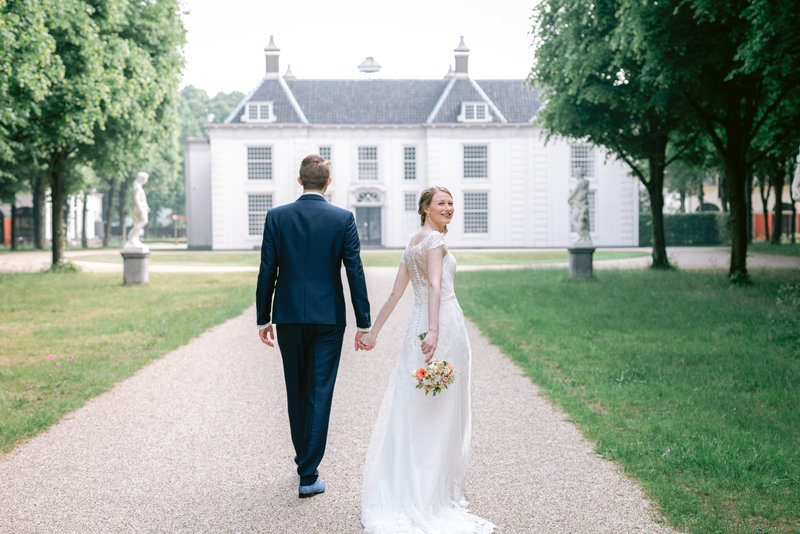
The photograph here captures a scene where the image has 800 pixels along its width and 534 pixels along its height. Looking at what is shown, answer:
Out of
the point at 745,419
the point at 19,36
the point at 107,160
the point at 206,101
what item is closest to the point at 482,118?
the point at 107,160

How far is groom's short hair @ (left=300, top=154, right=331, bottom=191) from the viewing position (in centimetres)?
455

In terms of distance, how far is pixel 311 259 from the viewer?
4.56 meters

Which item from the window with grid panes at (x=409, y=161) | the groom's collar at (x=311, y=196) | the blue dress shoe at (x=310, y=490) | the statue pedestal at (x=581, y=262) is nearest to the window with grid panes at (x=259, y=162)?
the window with grid panes at (x=409, y=161)

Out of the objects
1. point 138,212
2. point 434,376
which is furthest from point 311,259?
point 138,212

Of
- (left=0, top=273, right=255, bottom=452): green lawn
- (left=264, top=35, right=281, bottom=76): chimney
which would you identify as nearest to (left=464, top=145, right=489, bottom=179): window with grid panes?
(left=264, top=35, right=281, bottom=76): chimney

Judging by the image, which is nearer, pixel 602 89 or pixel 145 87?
pixel 602 89

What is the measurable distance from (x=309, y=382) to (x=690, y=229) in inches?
1965

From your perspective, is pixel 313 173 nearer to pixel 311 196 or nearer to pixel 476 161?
pixel 311 196

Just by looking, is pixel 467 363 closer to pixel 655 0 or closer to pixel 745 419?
pixel 745 419

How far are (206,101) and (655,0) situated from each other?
87.3 meters

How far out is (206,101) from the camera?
9456cm

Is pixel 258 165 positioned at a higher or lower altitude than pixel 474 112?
lower

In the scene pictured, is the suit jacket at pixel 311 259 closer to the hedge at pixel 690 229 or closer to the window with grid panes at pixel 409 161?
the window with grid panes at pixel 409 161

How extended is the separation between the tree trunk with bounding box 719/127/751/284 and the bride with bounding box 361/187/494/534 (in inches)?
609
